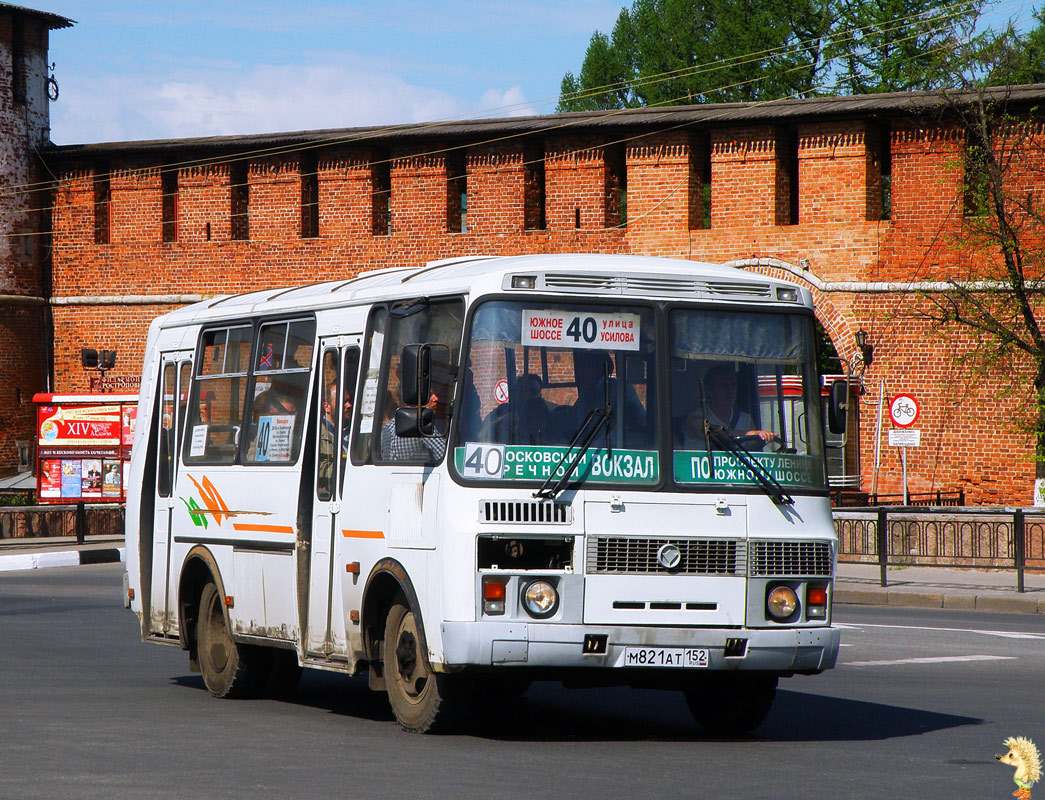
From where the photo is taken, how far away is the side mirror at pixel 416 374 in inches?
334

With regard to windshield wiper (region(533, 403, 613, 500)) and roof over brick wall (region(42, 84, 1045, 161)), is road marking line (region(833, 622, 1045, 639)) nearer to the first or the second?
windshield wiper (region(533, 403, 613, 500))

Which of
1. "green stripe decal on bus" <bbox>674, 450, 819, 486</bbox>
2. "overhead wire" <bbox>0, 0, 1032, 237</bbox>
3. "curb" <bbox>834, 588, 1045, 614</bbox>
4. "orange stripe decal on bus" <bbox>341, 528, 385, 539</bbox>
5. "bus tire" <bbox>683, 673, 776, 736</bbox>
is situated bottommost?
"curb" <bbox>834, 588, 1045, 614</bbox>

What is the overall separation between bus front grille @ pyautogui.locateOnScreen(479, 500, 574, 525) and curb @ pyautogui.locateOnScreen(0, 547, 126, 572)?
1769cm

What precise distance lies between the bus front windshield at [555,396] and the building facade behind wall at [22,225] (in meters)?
31.6

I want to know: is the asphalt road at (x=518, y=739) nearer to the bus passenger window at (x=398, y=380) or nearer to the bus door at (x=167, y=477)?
the bus door at (x=167, y=477)

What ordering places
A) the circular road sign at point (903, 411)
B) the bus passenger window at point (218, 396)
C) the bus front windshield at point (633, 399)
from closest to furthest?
the bus front windshield at point (633, 399) → the bus passenger window at point (218, 396) → the circular road sign at point (903, 411)

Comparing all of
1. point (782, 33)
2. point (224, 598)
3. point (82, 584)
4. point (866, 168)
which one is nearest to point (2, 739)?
point (224, 598)

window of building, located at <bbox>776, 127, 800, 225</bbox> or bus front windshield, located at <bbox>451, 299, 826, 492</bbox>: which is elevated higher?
window of building, located at <bbox>776, 127, 800, 225</bbox>

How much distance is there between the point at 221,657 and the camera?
11.3 metres

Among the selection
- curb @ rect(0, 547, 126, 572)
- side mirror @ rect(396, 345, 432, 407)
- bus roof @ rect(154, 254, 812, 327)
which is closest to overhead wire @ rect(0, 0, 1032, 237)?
curb @ rect(0, 547, 126, 572)

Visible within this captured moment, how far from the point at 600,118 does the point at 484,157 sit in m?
2.58

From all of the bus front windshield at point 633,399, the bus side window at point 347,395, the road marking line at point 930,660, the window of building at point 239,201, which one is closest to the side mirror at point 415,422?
the bus front windshield at point 633,399

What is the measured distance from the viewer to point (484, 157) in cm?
3403

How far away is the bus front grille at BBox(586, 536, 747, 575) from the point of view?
28.3 feet
